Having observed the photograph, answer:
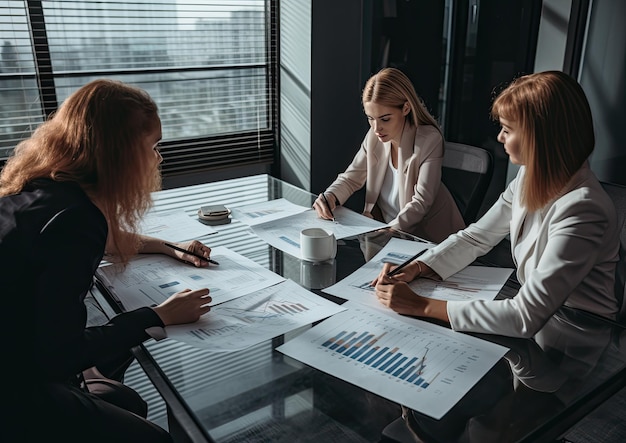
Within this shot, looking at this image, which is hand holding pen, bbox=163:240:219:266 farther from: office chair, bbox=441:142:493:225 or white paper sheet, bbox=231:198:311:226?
office chair, bbox=441:142:493:225

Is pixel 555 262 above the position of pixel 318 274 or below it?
above

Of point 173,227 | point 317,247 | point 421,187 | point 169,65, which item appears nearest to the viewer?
point 317,247

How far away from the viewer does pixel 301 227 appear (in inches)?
67.4

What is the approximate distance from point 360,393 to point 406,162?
129 cm

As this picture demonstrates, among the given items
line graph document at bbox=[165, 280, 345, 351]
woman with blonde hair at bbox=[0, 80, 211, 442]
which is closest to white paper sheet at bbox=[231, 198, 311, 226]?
line graph document at bbox=[165, 280, 345, 351]

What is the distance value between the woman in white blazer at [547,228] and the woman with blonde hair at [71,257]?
1.73ft

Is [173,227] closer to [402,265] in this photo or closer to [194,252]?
[194,252]

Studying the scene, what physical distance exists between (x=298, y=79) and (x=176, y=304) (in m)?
2.07

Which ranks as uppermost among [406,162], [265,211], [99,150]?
[99,150]

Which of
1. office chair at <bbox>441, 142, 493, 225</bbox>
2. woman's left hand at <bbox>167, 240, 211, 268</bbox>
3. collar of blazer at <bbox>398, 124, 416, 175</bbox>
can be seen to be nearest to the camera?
woman's left hand at <bbox>167, 240, 211, 268</bbox>

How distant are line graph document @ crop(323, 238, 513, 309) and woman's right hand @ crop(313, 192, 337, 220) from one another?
1.17 feet

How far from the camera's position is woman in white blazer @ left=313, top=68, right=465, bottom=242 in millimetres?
1972

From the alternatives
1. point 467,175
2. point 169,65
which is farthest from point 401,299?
point 169,65

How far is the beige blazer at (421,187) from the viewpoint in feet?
6.37
